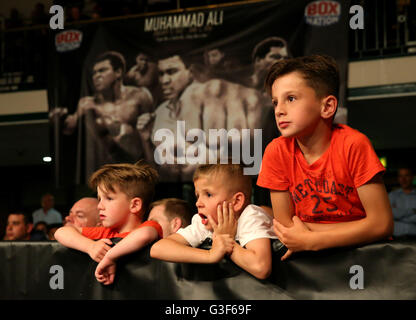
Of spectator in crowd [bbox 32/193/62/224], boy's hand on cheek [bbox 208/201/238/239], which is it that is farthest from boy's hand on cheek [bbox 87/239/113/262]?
spectator in crowd [bbox 32/193/62/224]

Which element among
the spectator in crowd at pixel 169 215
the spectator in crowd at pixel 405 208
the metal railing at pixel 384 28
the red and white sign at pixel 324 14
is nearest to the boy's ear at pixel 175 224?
the spectator in crowd at pixel 169 215

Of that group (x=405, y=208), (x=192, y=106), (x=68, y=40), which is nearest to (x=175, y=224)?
(x=192, y=106)

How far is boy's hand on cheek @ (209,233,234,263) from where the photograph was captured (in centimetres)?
155

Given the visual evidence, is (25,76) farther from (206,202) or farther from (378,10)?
(206,202)

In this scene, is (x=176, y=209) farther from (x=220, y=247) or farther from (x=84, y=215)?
(x=220, y=247)

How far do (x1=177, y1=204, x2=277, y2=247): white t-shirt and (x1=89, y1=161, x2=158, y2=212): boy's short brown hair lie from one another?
0.86ft

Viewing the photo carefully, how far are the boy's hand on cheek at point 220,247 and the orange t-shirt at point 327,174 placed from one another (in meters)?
0.25

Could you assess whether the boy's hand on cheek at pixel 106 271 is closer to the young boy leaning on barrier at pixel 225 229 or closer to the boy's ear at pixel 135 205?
the young boy leaning on barrier at pixel 225 229

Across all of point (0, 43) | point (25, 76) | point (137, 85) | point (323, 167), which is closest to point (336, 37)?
point (137, 85)

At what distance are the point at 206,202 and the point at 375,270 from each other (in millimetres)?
541

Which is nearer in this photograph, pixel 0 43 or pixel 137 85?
pixel 137 85

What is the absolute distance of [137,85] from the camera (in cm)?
581

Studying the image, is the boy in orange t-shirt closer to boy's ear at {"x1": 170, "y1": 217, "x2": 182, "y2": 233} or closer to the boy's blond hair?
the boy's blond hair

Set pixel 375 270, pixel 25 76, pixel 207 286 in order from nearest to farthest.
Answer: pixel 375 270 < pixel 207 286 < pixel 25 76
